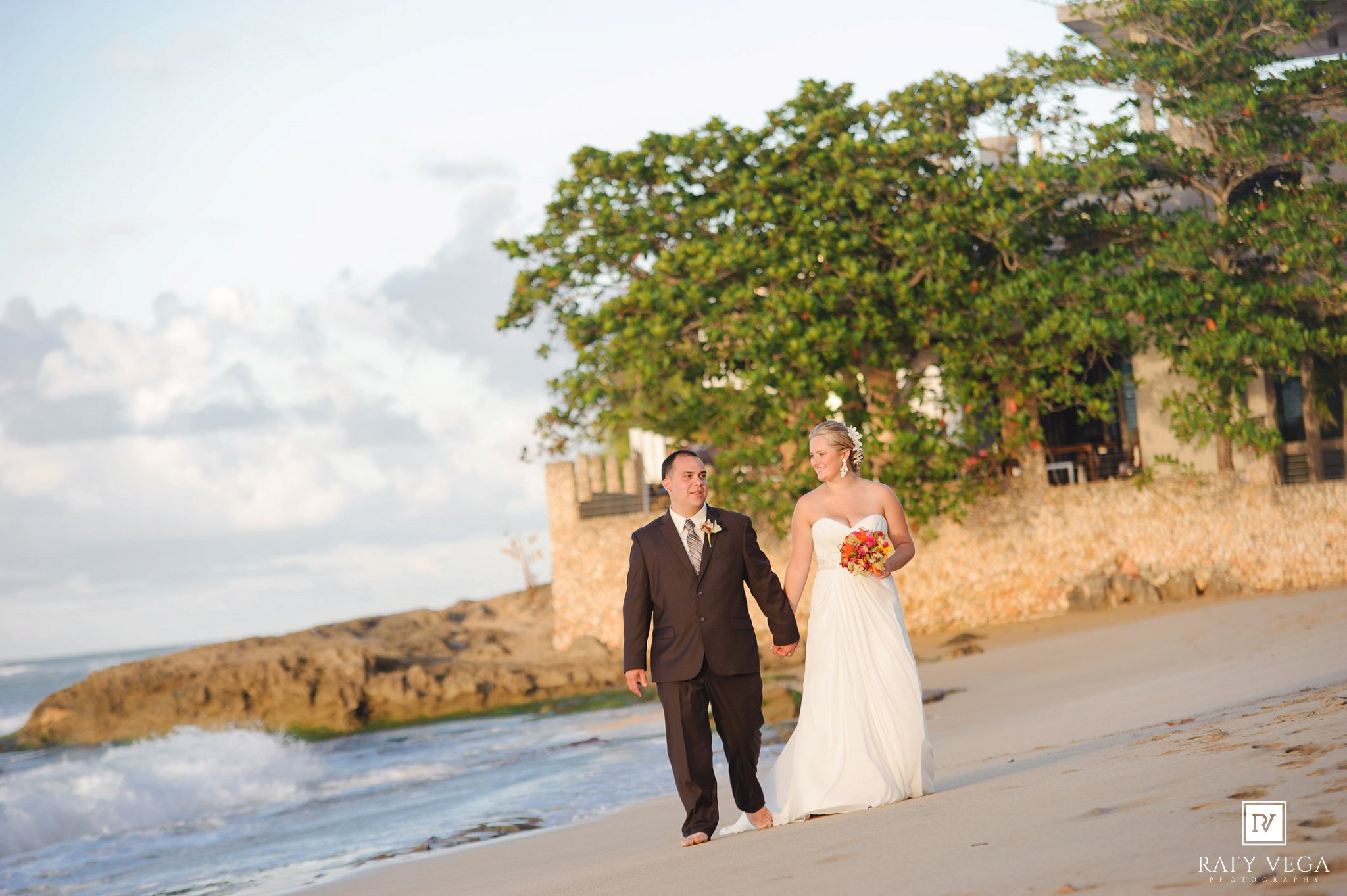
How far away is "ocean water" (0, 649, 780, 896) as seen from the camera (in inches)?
393

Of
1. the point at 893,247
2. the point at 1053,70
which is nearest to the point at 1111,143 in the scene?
the point at 1053,70

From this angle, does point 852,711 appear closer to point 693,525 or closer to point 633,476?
point 693,525

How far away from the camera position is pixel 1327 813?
13.0 feet

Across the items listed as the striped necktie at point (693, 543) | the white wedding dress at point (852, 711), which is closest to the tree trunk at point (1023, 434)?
the white wedding dress at point (852, 711)

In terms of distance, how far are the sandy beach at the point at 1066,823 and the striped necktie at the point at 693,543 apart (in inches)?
53.9

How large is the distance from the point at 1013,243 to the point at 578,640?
10734 mm

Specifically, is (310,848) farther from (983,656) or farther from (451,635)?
(451,635)

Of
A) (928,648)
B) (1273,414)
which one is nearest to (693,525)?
(928,648)

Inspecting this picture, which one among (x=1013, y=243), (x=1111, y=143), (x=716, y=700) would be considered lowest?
(x=716, y=700)

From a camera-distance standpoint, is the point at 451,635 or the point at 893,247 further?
the point at 451,635

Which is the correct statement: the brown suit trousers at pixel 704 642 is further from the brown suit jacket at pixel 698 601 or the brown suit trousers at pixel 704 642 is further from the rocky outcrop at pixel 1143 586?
the rocky outcrop at pixel 1143 586

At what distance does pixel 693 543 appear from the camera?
6277mm

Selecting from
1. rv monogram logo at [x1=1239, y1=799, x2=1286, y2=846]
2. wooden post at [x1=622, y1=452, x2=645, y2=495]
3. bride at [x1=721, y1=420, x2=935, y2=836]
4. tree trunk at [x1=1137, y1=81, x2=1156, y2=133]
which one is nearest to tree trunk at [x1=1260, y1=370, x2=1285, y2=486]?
tree trunk at [x1=1137, y1=81, x2=1156, y2=133]

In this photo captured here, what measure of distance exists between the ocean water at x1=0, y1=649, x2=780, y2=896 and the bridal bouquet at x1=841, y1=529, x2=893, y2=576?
4.44 metres
